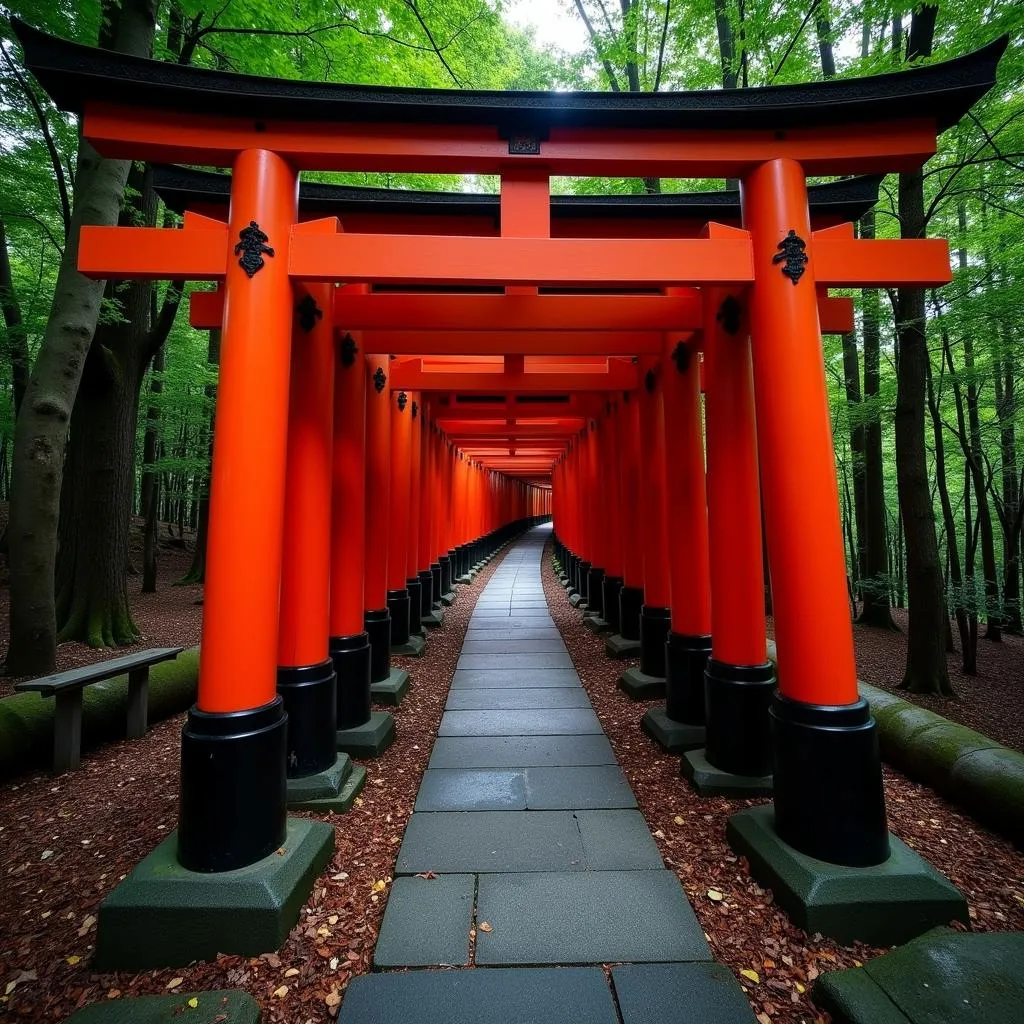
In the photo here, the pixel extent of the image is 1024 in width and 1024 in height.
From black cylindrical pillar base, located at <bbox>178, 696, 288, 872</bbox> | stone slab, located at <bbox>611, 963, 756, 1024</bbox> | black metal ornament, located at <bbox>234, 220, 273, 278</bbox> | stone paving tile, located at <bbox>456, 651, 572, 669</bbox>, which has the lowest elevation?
stone slab, located at <bbox>611, 963, 756, 1024</bbox>

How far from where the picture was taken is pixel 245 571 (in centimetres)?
251

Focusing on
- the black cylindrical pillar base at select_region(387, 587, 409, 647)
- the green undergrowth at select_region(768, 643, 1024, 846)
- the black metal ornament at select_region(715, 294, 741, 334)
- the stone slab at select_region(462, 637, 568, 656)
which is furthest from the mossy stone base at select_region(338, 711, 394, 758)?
the black metal ornament at select_region(715, 294, 741, 334)

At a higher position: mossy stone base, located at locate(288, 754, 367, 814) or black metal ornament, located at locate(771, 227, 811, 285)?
black metal ornament, located at locate(771, 227, 811, 285)

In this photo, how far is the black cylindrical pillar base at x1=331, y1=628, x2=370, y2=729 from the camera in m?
4.05

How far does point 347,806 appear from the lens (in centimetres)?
324

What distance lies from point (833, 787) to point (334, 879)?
261cm

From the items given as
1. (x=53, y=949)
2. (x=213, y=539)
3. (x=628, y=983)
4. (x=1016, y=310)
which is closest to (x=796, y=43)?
(x=1016, y=310)

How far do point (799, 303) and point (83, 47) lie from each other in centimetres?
399

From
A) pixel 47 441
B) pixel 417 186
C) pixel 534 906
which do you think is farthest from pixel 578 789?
pixel 417 186

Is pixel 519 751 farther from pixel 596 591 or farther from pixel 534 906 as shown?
pixel 596 591

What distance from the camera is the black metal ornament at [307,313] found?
3.45 metres

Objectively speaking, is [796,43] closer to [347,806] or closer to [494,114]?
[494,114]

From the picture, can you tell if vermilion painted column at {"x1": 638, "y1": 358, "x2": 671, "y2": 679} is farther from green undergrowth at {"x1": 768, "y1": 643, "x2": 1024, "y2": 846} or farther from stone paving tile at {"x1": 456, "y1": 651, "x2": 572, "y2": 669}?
green undergrowth at {"x1": 768, "y1": 643, "x2": 1024, "y2": 846}

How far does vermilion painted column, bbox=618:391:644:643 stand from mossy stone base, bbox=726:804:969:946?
4519mm
